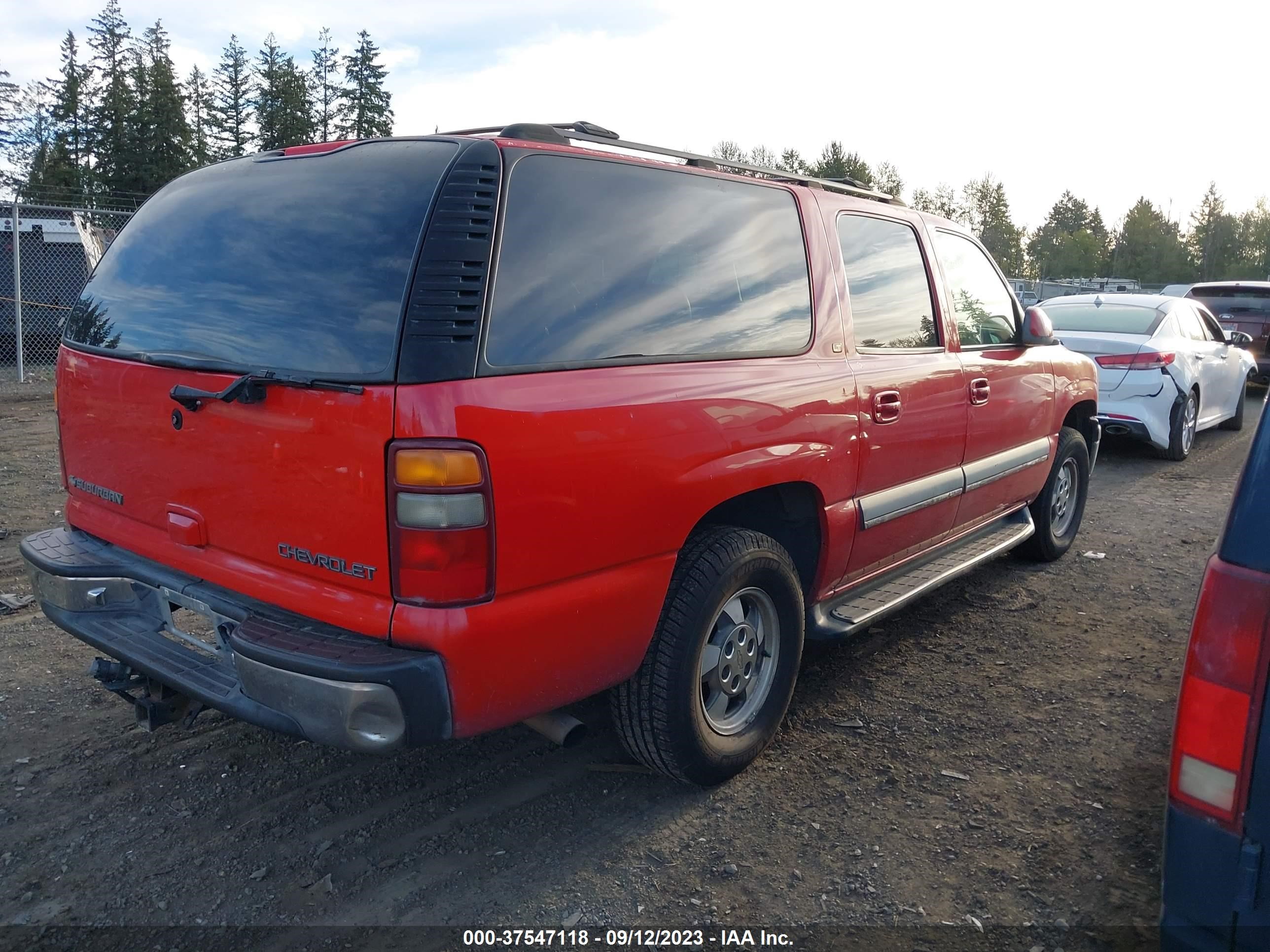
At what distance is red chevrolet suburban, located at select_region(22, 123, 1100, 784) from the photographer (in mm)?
2299

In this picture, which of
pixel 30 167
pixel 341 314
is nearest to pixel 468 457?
pixel 341 314

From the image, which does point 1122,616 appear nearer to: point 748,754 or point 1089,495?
point 748,754

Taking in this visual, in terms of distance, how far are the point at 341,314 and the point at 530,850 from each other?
1624 millimetres

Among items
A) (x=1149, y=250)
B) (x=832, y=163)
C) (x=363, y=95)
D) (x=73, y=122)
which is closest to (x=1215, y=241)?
(x=1149, y=250)

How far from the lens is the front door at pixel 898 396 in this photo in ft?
11.9

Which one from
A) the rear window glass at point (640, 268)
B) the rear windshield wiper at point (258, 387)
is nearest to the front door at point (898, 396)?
the rear window glass at point (640, 268)

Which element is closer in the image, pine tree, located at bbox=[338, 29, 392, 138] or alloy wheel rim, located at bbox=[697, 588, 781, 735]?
alloy wheel rim, located at bbox=[697, 588, 781, 735]

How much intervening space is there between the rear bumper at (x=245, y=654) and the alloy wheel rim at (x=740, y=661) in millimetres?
1059

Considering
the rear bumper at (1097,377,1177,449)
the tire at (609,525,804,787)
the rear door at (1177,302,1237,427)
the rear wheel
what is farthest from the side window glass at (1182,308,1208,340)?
the tire at (609,525,804,787)

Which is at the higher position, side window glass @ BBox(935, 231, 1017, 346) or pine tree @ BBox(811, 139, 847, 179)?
pine tree @ BBox(811, 139, 847, 179)

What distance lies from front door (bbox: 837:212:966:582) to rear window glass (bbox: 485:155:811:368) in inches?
15.4

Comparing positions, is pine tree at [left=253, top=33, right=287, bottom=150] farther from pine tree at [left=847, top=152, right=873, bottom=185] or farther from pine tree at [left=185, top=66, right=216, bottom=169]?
pine tree at [left=847, top=152, right=873, bottom=185]

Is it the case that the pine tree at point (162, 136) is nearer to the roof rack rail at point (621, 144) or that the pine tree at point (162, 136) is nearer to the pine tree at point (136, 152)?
the pine tree at point (136, 152)

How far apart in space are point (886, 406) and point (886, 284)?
65 cm
